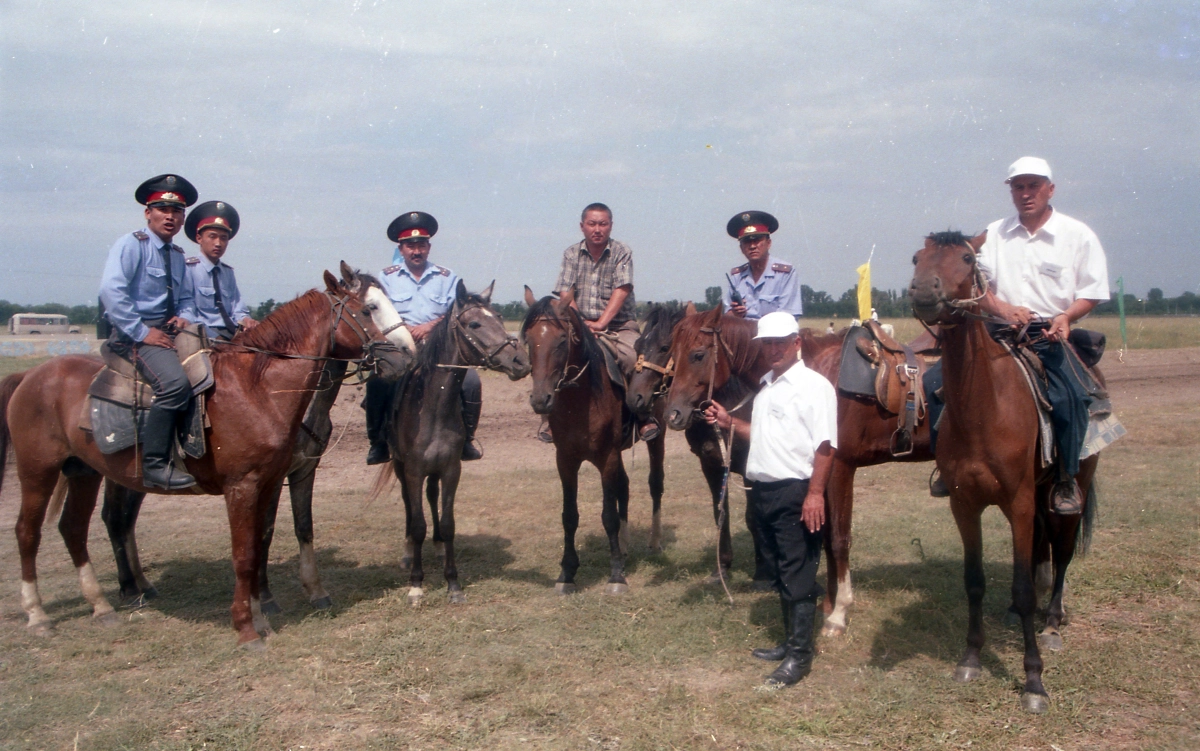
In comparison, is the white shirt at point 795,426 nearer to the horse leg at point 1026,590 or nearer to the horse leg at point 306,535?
the horse leg at point 1026,590

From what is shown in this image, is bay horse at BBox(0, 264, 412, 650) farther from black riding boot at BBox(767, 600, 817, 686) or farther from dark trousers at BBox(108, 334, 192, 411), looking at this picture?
black riding boot at BBox(767, 600, 817, 686)

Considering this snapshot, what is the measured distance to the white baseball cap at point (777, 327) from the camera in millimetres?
5109

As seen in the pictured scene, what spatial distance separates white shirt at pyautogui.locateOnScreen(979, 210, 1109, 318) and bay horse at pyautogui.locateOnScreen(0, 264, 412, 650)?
433cm

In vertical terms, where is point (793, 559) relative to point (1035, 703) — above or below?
above

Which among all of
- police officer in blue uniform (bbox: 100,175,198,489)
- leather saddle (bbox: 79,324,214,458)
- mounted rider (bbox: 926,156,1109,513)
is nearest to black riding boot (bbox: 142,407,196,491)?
police officer in blue uniform (bbox: 100,175,198,489)

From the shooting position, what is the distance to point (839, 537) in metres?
6.46

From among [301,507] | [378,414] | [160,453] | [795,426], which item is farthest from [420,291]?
[795,426]

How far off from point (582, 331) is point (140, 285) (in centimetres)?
352

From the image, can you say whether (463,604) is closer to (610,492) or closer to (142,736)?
(610,492)

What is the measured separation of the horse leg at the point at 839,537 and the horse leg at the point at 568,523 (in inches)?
86.8

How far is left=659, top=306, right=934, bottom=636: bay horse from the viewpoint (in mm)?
6145

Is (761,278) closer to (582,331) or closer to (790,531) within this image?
(582,331)

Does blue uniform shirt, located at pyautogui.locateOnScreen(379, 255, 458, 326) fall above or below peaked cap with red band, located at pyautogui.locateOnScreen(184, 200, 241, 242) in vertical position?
below

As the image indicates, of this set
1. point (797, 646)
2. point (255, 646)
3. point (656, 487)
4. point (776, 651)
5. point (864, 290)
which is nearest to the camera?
point (797, 646)
